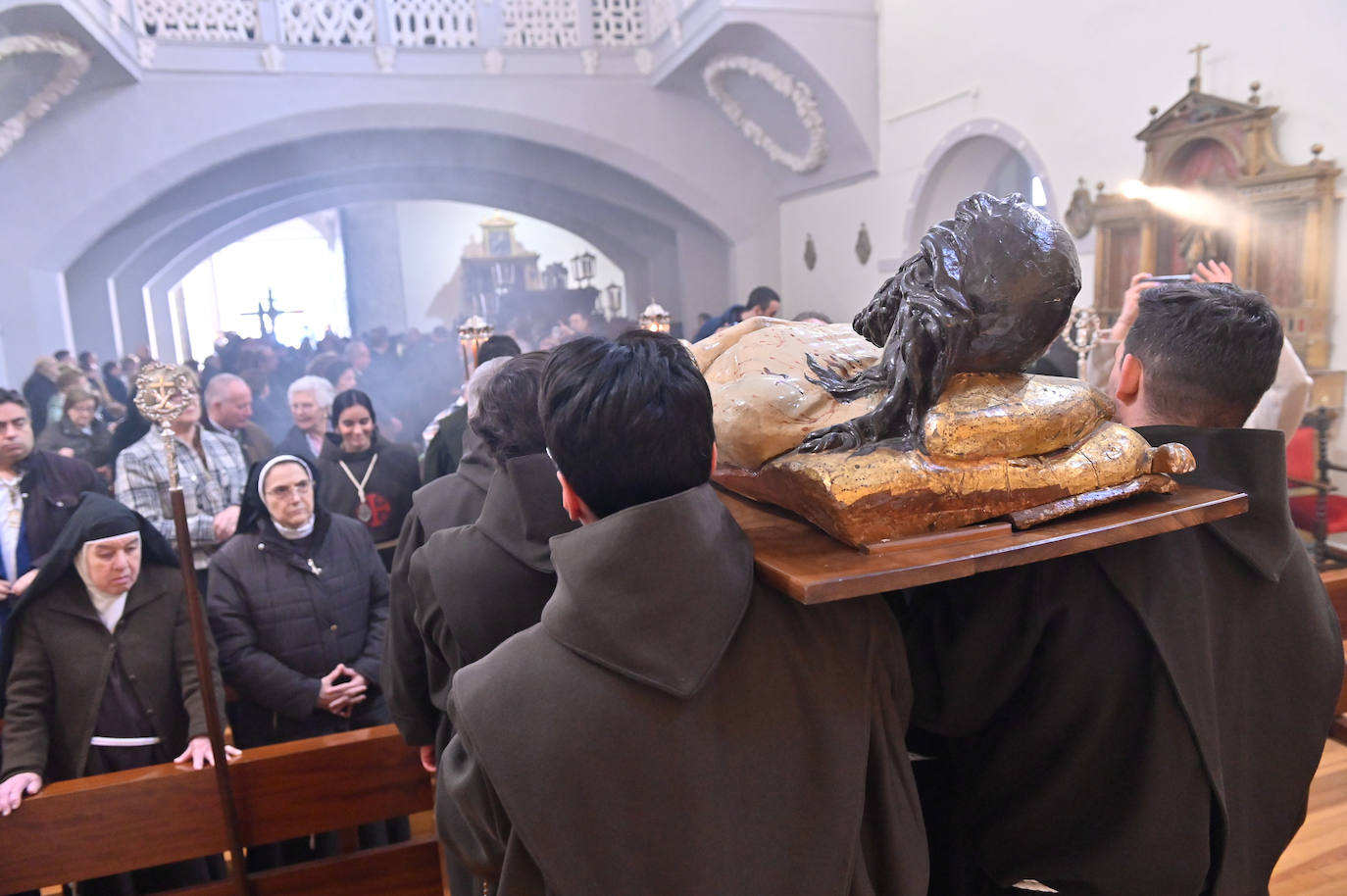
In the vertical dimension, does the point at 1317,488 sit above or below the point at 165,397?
below

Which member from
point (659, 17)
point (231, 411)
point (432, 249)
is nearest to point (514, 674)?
point (231, 411)

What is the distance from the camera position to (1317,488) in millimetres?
4668

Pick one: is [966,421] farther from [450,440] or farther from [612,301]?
[612,301]

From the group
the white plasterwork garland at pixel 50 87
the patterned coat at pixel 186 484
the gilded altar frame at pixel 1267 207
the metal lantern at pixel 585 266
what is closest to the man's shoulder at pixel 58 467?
the patterned coat at pixel 186 484

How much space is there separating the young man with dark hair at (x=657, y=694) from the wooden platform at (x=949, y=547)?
2.8 inches

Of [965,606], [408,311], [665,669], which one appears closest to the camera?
[665,669]

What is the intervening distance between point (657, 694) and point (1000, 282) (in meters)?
0.69

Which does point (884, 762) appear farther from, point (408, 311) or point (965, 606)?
point (408, 311)

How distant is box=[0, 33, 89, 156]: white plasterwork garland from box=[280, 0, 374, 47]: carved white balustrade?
1.94 metres

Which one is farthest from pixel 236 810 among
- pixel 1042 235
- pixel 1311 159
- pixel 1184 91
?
pixel 1184 91

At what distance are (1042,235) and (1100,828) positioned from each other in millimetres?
833

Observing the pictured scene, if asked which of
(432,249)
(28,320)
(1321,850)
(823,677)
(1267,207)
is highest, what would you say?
(432,249)

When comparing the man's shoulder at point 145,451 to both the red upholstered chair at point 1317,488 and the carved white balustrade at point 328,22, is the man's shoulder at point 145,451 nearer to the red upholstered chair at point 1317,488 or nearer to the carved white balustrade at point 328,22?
the red upholstered chair at point 1317,488

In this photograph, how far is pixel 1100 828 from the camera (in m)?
1.28
